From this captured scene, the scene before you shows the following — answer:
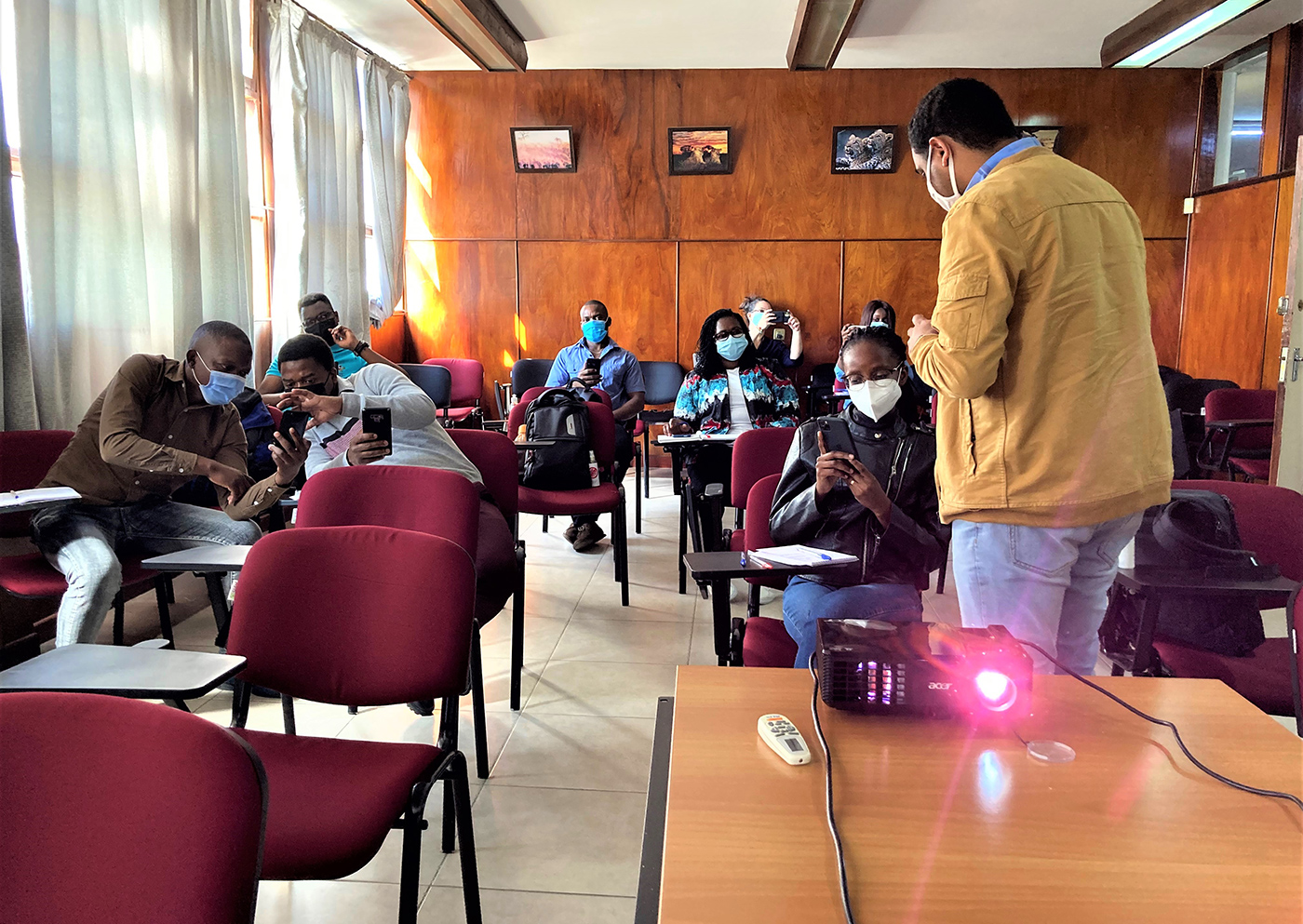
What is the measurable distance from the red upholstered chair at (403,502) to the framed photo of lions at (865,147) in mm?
6021

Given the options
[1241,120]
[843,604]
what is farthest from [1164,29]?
[843,604]

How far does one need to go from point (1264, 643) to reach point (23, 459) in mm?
3873

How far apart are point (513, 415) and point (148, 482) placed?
6.14ft

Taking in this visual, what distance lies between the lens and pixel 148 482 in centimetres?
306

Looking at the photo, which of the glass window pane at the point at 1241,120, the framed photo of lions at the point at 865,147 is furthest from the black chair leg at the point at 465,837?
the glass window pane at the point at 1241,120

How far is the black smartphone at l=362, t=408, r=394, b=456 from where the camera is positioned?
2838 mm

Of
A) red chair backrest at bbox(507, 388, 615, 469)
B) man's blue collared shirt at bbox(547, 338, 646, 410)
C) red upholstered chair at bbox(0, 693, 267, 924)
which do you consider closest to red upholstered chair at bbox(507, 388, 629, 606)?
red chair backrest at bbox(507, 388, 615, 469)

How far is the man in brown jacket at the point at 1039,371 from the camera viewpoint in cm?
160

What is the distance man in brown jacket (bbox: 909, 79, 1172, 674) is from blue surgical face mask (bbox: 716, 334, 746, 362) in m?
3.01

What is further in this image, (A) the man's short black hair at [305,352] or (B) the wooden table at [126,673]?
(A) the man's short black hair at [305,352]

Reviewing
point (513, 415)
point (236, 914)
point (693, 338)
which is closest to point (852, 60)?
point (693, 338)

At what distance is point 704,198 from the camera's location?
24.5ft

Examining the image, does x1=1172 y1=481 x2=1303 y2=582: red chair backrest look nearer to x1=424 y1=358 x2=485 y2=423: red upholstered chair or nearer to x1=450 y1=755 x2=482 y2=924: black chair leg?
x1=450 y1=755 x2=482 y2=924: black chair leg

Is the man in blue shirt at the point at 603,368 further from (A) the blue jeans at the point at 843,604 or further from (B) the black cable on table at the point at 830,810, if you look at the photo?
(B) the black cable on table at the point at 830,810
